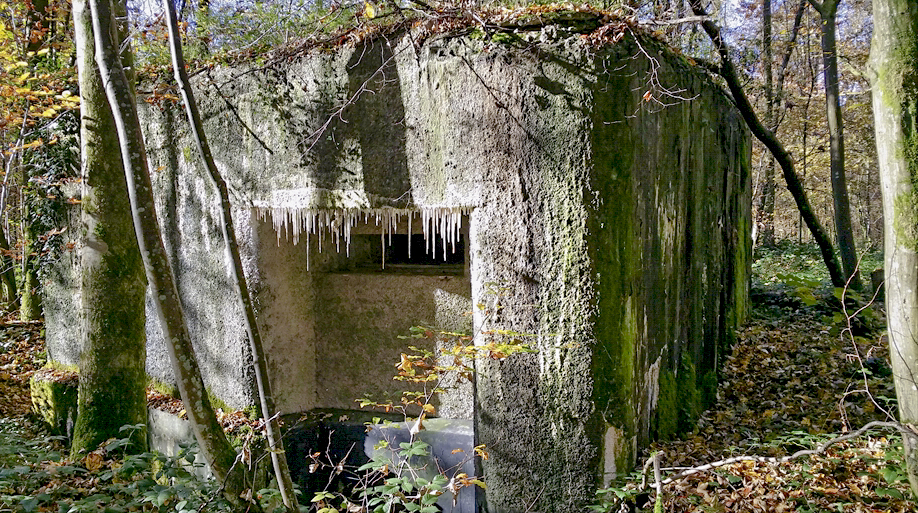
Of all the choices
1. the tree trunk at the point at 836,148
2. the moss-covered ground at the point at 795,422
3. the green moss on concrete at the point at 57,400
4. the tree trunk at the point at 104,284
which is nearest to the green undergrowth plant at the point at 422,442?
the moss-covered ground at the point at 795,422

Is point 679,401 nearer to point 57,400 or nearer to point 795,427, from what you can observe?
point 795,427

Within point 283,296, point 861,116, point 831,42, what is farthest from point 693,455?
point 861,116

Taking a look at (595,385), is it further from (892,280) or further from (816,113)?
(816,113)

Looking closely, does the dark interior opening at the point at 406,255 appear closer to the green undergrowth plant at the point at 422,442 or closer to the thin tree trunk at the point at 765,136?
the green undergrowth plant at the point at 422,442

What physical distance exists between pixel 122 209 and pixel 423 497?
3.48m

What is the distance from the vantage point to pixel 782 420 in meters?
5.44

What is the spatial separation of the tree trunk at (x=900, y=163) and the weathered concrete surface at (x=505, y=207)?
4.26 feet

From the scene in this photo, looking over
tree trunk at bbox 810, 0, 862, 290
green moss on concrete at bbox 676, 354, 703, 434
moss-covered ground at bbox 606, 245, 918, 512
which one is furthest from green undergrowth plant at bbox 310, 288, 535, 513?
tree trunk at bbox 810, 0, 862, 290

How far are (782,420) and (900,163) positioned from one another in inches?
126

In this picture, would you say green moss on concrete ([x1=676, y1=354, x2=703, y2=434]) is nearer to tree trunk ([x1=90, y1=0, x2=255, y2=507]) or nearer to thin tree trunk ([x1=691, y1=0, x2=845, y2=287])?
thin tree trunk ([x1=691, y1=0, x2=845, y2=287])

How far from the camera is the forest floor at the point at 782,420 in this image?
12.1ft

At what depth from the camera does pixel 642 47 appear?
390 cm

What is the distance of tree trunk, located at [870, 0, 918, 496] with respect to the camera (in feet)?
9.93

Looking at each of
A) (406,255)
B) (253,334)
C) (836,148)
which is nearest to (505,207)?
(253,334)
